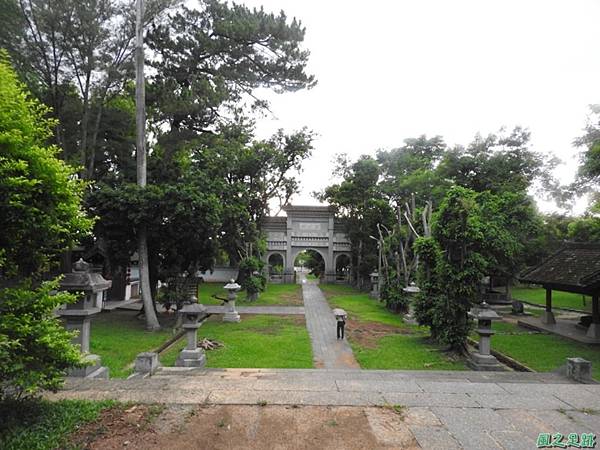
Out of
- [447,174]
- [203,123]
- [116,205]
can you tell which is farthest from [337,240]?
[116,205]

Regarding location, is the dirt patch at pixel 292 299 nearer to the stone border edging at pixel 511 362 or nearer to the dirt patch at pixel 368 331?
the dirt patch at pixel 368 331

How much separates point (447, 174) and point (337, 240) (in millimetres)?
12263

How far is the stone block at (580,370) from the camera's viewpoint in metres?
6.66

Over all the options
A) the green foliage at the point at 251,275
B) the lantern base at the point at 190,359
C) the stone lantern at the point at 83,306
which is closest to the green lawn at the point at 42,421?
the stone lantern at the point at 83,306

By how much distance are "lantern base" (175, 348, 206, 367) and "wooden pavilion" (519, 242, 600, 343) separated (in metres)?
12.5

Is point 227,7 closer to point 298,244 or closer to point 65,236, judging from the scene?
point 65,236

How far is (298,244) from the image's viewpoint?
33188 mm

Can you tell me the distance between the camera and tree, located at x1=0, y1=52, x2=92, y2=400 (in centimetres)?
355

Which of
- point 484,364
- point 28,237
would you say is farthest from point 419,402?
point 28,237

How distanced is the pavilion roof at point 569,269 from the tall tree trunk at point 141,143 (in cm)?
1577

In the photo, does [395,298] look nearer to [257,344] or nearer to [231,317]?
[231,317]

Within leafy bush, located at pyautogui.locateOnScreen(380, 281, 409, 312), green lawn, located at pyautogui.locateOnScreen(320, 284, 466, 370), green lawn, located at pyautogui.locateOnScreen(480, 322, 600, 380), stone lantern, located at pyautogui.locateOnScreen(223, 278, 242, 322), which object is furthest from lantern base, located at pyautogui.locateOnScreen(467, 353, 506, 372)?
stone lantern, located at pyautogui.locateOnScreen(223, 278, 242, 322)

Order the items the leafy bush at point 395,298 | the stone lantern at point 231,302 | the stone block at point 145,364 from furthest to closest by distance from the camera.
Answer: the leafy bush at point 395,298 → the stone lantern at point 231,302 → the stone block at point 145,364

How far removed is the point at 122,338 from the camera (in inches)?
464
